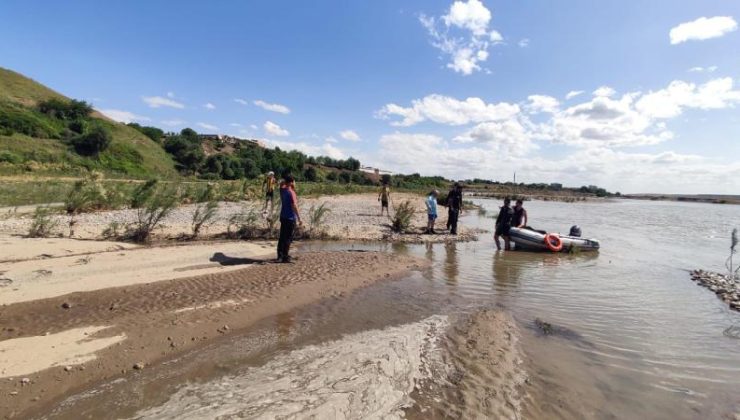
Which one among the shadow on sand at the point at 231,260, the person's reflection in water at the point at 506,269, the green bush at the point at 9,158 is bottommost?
the person's reflection in water at the point at 506,269

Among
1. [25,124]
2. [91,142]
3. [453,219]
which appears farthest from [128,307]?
[25,124]

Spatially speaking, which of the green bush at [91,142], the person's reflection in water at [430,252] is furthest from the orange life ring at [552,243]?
the green bush at [91,142]

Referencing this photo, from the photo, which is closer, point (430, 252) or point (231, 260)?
point (231, 260)

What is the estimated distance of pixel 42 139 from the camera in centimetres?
4806

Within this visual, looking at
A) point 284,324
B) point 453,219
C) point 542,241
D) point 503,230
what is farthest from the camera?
point 453,219

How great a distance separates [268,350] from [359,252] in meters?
6.95

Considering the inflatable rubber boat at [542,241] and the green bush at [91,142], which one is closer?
the inflatable rubber boat at [542,241]

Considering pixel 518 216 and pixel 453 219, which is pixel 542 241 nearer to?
pixel 518 216

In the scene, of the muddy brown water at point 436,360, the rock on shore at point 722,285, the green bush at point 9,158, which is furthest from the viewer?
the green bush at point 9,158

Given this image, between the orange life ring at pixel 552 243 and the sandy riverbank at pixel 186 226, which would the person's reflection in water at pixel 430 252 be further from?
the orange life ring at pixel 552 243

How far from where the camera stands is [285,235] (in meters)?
9.34

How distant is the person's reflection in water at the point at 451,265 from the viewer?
9302mm

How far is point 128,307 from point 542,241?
13349mm

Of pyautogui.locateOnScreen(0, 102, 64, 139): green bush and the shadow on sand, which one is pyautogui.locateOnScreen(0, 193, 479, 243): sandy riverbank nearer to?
the shadow on sand
